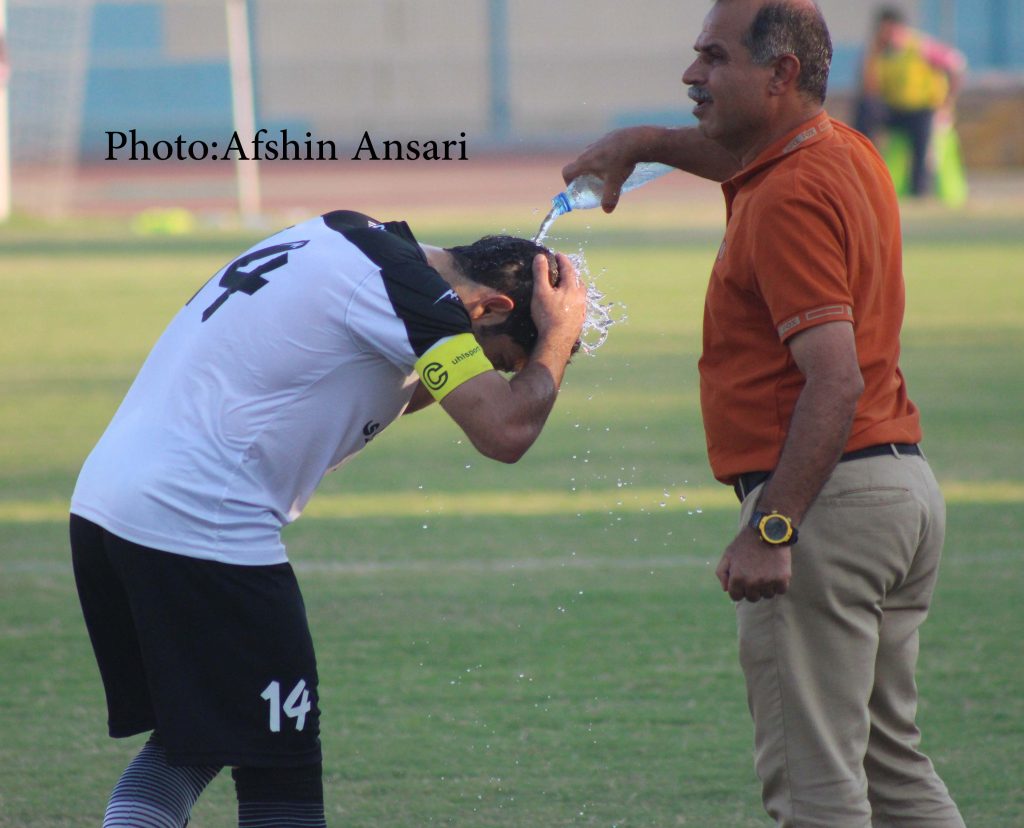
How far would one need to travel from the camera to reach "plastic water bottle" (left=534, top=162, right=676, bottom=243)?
3959 millimetres

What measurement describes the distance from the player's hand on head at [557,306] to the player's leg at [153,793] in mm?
1133

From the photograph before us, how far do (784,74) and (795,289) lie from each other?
458 millimetres

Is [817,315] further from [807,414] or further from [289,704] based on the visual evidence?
[289,704]

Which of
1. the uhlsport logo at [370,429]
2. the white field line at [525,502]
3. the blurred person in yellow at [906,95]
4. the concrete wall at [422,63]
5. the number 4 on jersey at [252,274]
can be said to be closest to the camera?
the number 4 on jersey at [252,274]

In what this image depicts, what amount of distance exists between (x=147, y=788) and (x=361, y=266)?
3.85 feet

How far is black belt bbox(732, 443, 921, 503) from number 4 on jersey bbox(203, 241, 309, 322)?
1014 millimetres

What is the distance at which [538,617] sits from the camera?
6.23 m

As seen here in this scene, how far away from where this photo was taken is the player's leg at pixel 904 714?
3340mm

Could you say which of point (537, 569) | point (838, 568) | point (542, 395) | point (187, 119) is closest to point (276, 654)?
point (542, 395)

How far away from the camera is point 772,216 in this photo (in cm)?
306

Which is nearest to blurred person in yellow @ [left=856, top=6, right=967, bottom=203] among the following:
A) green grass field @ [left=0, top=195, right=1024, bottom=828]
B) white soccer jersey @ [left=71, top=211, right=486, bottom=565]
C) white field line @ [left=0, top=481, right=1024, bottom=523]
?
green grass field @ [left=0, top=195, right=1024, bottom=828]

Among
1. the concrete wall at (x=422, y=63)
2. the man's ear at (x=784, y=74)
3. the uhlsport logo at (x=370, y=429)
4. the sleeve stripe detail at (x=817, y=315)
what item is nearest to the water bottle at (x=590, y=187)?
the man's ear at (x=784, y=74)

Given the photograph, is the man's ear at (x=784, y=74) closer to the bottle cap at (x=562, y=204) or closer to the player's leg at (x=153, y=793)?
the bottle cap at (x=562, y=204)

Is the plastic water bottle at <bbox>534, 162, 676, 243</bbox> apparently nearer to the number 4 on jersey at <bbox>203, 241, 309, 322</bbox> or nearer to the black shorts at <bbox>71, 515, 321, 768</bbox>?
the number 4 on jersey at <bbox>203, 241, 309, 322</bbox>
